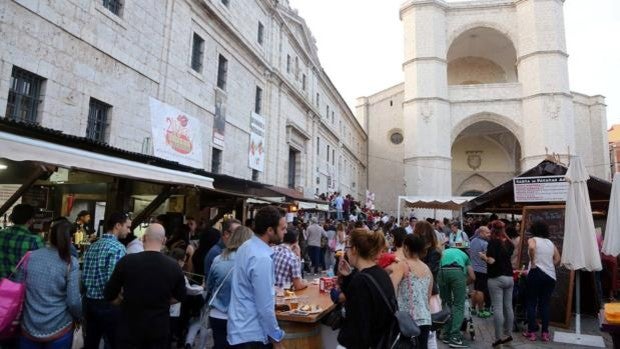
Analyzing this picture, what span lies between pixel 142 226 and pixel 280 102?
39.7ft

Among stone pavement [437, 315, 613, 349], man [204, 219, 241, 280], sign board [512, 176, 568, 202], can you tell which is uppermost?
sign board [512, 176, 568, 202]

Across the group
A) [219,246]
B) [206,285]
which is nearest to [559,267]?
[219,246]

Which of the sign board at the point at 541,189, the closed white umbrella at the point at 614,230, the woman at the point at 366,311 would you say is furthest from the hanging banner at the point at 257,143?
the woman at the point at 366,311

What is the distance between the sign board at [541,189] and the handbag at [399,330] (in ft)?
28.3

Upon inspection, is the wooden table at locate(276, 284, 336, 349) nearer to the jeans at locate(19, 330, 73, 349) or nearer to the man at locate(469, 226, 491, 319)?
the jeans at locate(19, 330, 73, 349)

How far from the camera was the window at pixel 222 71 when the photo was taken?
15344mm

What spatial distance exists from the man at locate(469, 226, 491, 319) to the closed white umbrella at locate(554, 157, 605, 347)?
129 cm

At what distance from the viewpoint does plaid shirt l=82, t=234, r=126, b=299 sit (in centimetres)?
385

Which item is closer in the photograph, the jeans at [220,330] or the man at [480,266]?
the jeans at [220,330]

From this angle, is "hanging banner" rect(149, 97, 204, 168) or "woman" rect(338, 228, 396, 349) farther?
"hanging banner" rect(149, 97, 204, 168)

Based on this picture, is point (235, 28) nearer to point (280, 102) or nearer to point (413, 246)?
point (280, 102)

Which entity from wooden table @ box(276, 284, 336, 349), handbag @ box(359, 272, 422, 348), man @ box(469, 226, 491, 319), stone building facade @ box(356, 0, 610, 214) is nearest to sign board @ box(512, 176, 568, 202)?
man @ box(469, 226, 491, 319)

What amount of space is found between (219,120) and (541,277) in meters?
11.8

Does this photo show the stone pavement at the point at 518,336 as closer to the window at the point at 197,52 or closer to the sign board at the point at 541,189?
the sign board at the point at 541,189
